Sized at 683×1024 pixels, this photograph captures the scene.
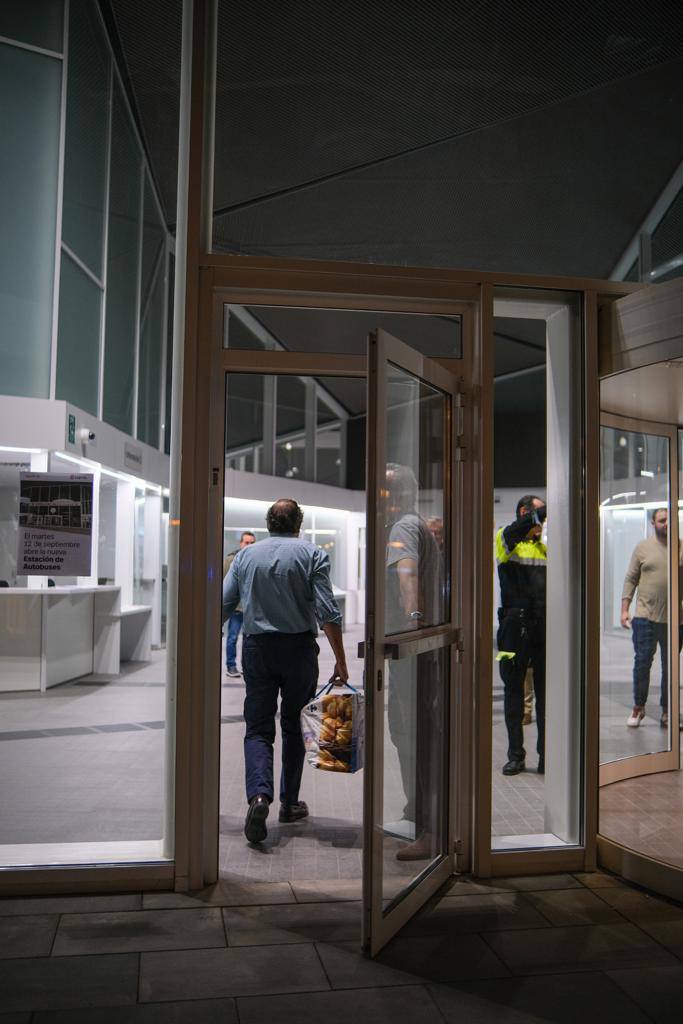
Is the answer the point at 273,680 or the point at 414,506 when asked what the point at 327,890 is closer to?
the point at 273,680

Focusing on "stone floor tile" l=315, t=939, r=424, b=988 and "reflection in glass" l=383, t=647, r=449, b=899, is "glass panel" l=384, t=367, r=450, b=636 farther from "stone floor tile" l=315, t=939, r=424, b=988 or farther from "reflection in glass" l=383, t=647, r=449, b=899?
"stone floor tile" l=315, t=939, r=424, b=988

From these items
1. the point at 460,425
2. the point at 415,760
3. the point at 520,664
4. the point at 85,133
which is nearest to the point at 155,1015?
the point at 415,760

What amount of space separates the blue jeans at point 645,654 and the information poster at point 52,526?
8.55 feet

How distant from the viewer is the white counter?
3.62m

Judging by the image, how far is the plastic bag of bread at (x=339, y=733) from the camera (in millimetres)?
4039

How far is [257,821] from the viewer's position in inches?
154

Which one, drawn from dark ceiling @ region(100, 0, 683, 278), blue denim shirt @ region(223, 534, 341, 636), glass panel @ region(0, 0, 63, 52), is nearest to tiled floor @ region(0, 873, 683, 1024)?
blue denim shirt @ region(223, 534, 341, 636)

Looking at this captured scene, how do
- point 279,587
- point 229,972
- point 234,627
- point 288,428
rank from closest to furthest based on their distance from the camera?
1. point 229,972
2. point 279,587
3. point 234,627
4. point 288,428

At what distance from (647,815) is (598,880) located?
0.53 metres

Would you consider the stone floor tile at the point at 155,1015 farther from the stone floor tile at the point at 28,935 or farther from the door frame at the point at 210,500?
the door frame at the point at 210,500

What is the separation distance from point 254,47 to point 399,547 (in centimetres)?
232

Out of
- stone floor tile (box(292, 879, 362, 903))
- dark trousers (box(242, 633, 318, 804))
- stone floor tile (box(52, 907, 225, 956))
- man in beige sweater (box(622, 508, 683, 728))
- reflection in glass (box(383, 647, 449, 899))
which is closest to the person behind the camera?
stone floor tile (box(52, 907, 225, 956))

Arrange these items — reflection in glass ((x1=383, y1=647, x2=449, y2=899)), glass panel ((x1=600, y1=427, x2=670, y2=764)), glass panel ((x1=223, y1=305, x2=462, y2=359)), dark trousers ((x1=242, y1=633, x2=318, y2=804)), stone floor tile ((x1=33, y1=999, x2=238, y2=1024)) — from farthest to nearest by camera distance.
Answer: dark trousers ((x1=242, y1=633, x2=318, y2=804)) → glass panel ((x1=600, y1=427, x2=670, y2=764)) → glass panel ((x1=223, y1=305, x2=462, y2=359)) → reflection in glass ((x1=383, y1=647, x2=449, y2=899)) → stone floor tile ((x1=33, y1=999, x2=238, y2=1024))

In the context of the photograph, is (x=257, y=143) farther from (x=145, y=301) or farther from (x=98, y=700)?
(x=98, y=700)
